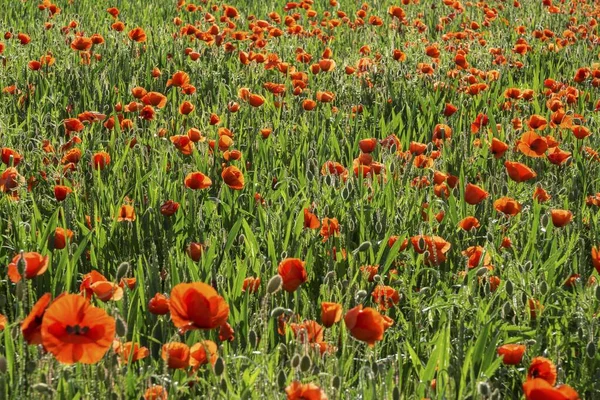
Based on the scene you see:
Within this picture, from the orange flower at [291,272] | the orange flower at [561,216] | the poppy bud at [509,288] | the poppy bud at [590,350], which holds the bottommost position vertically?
the poppy bud at [509,288]

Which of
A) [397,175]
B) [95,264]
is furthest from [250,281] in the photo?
[397,175]

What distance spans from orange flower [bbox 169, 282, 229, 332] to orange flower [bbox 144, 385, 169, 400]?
0.14m

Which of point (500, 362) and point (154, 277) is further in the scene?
point (154, 277)

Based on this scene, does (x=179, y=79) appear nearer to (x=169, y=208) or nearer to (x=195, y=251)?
(x=169, y=208)

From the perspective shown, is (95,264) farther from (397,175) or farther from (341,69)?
(341,69)

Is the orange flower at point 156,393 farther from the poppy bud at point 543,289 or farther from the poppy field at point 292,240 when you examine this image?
the poppy bud at point 543,289

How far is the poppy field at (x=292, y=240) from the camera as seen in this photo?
67.5 inches


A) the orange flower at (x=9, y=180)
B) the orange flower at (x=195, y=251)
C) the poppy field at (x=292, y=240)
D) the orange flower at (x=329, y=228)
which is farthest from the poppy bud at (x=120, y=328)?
the orange flower at (x=9, y=180)

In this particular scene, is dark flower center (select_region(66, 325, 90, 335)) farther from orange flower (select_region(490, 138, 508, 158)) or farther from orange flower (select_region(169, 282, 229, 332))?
orange flower (select_region(490, 138, 508, 158))

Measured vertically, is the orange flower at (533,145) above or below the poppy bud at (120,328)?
below

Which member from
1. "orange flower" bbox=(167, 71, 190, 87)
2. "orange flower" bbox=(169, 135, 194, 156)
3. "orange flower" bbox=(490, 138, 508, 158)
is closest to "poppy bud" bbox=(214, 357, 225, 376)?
"orange flower" bbox=(169, 135, 194, 156)

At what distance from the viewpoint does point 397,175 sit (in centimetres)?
344

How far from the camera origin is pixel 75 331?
57.4 inches

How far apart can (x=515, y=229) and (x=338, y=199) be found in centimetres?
64
